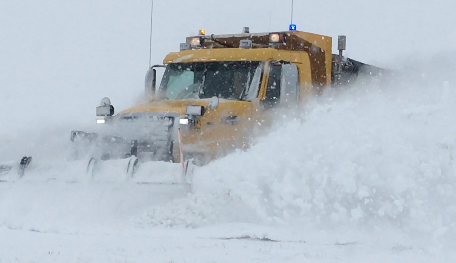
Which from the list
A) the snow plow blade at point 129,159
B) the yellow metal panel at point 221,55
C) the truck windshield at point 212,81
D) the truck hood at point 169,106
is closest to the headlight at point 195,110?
the truck hood at point 169,106

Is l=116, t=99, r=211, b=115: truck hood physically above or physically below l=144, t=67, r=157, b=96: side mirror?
below

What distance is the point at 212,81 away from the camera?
9961 millimetres

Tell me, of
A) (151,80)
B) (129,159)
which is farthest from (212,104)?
(151,80)

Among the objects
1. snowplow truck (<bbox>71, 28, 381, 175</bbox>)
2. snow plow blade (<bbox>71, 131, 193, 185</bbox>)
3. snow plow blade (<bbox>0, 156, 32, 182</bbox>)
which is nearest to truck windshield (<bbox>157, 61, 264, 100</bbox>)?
snowplow truck (<bbox>71, 28, 381, 175</bbox>)

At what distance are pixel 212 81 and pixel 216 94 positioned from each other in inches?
11.3

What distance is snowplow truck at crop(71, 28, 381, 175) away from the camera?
880cm

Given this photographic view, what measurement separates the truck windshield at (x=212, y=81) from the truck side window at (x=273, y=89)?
A: 0.50ft

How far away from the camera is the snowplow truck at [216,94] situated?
8805mm

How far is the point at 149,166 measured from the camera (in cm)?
795

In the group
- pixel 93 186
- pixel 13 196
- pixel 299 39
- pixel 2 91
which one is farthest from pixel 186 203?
pixel 2 91

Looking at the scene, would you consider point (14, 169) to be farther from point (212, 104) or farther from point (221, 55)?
point (221, 55)

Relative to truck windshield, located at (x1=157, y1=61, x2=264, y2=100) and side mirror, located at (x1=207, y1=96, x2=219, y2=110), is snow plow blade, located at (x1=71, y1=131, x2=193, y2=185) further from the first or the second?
truck windshield, located at (x1=157, y1=61, x2=264, y2=100)

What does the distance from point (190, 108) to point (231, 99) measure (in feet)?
3.05

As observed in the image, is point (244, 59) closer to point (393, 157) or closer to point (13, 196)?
point (393, 157)
